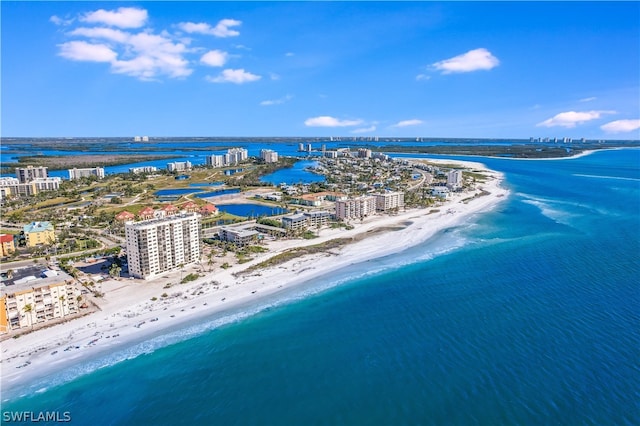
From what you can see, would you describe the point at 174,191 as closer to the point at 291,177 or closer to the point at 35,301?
the point at 291,177

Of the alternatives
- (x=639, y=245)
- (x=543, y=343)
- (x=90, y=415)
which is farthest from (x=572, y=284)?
(x=90, y=415)

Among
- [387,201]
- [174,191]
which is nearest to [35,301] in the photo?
[387,201]

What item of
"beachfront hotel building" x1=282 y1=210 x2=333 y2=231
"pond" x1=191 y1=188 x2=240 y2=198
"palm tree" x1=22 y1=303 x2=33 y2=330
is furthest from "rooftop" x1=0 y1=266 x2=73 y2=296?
"pond" x1=191 y1=188 x2=240 y2=198

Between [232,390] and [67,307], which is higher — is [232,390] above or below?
below

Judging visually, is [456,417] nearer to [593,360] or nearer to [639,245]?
[593,360]

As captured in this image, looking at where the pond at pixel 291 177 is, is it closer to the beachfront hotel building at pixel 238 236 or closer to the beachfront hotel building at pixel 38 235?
the beachfront hotel building at pixel 238 236

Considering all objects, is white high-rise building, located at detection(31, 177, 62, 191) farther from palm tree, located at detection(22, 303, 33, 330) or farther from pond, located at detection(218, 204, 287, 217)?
palm tree, located at detection(22, 303, 33, 330)
